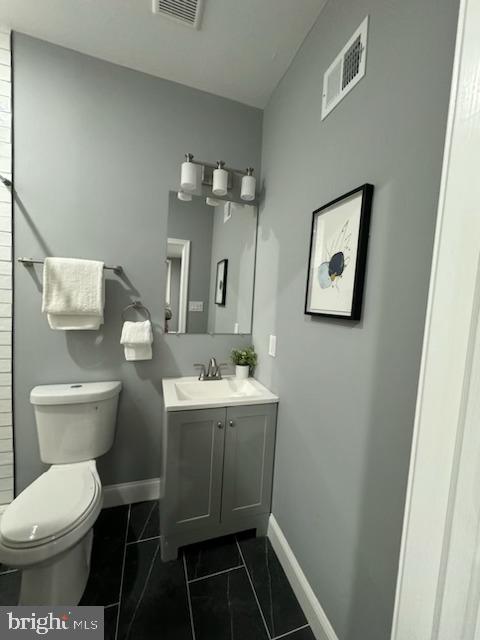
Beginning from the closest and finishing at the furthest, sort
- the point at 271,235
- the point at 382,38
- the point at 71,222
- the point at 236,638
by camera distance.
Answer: the point at 382,38 → the point at 236,638 → the point at 71,222 → the point at 271,235

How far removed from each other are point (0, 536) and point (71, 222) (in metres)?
1.47

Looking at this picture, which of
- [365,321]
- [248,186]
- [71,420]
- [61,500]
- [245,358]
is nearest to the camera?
[365,321]

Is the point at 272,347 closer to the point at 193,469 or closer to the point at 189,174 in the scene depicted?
the point at 193,469


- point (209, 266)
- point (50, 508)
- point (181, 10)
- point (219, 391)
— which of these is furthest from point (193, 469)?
point (181, 10)

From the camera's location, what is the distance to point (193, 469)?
137cm

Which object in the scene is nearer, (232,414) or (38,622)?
(38,622)

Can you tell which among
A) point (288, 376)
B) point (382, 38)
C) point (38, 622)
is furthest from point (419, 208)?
point (38, 622)

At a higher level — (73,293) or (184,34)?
(184,34)

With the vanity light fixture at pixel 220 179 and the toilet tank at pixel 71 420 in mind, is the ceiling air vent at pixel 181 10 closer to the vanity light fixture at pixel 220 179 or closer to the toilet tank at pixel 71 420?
the vanity light fixture at pixel 220 179

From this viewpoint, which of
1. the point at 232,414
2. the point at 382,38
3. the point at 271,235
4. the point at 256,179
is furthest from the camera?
the point at 256,179

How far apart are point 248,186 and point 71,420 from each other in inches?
67.3

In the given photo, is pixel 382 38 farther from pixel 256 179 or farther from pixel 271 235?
pixel 256 179

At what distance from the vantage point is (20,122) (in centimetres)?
142

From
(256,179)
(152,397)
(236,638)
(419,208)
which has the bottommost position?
(236,638)
